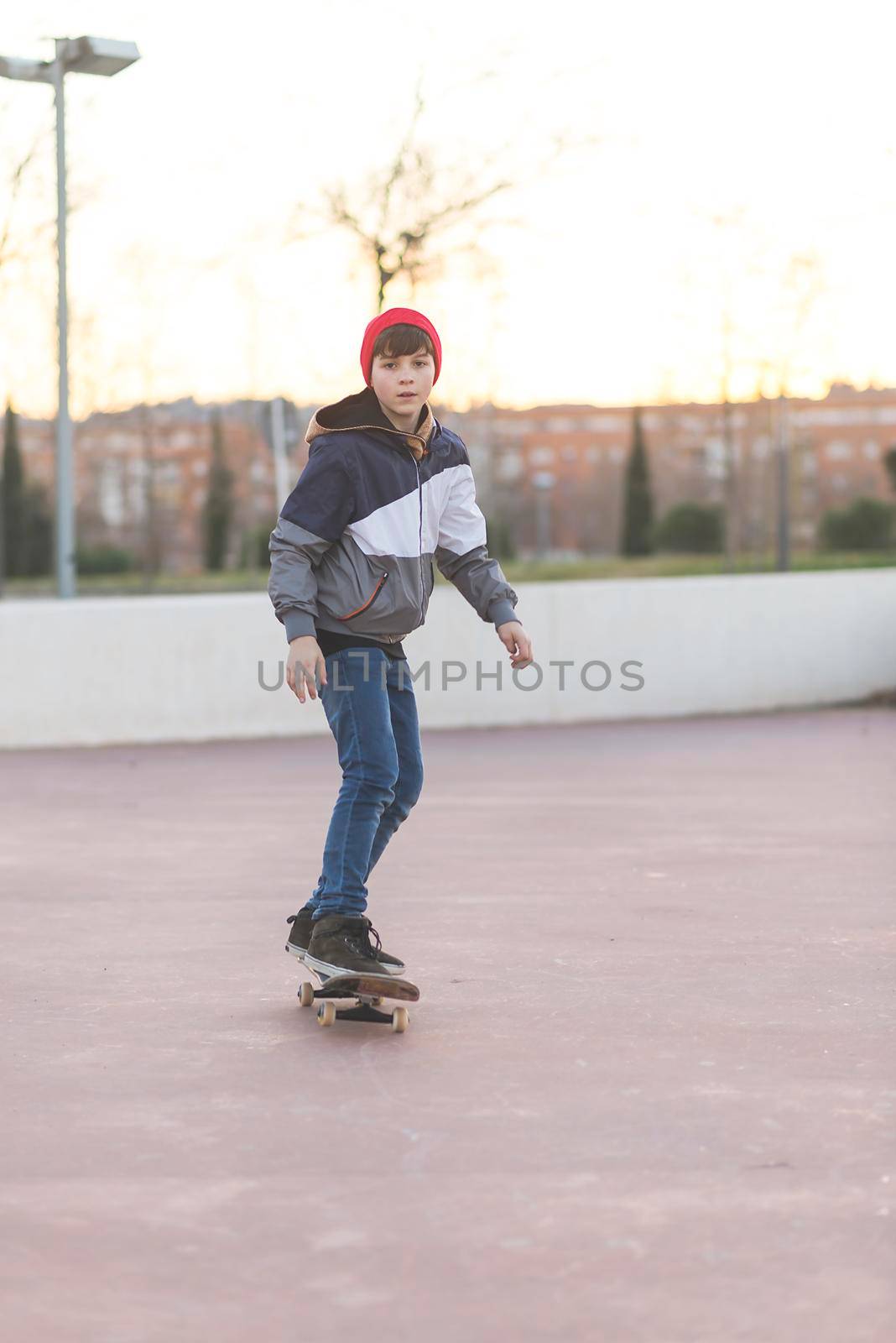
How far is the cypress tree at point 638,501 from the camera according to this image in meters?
48.4

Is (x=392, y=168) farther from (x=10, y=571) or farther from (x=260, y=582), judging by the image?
(x=10, y=571)

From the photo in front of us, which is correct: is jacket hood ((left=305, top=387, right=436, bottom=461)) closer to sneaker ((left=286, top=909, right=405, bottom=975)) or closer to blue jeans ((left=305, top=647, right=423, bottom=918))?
blue jeans ((left=305, top=647, right=423, bottom=918))

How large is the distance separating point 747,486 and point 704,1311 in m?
38.5

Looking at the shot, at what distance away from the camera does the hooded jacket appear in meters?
4.61

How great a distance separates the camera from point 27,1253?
3.06m

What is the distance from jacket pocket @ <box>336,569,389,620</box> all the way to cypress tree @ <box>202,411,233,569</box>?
42.4 meters

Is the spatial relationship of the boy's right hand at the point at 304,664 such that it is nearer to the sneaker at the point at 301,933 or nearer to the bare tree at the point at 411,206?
the sneaker at the point at 301,933

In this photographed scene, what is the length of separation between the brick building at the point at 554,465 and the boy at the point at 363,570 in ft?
72.4

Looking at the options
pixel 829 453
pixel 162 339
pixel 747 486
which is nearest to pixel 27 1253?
pixel 162 339

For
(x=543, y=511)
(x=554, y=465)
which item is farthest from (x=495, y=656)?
(x=543, y=511)

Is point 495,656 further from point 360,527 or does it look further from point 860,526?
point 860,526

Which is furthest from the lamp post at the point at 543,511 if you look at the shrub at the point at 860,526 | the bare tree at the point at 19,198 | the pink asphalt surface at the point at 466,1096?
the pink asphalt surface at the point at 466,1096

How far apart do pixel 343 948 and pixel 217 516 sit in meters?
43.3

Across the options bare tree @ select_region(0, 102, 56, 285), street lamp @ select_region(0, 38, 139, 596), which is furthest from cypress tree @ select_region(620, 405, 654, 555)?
street lamp @ select_region(0, 38, 139, 596)
